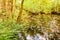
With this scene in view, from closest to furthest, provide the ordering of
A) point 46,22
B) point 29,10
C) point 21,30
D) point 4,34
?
point 4,34 < point 21,30 < point 46,22 < point 29,10

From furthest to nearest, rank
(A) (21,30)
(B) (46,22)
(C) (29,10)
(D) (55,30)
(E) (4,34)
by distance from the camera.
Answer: (C) (29,10), (B) (46,22), (D) (55,30), (A) (21,30), (E) (4,34)

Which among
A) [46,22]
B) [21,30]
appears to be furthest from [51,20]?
[21,30]

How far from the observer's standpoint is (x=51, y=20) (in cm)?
1024

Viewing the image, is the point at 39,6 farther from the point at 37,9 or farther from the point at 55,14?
the point at 55,14

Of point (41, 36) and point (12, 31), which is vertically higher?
point (12, 31)

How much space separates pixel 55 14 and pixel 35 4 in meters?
1.62

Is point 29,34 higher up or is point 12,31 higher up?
point 12,31

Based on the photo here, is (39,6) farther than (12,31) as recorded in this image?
Yes

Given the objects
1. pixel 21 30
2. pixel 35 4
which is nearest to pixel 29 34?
pixel 21 30

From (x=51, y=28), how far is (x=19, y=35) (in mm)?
2293

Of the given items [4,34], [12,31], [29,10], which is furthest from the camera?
[29,10]

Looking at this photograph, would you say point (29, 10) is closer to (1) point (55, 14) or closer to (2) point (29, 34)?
(1) point (55, 14)

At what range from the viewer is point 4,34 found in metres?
5.93

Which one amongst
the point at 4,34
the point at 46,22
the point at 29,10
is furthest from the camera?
the point at 29,10
